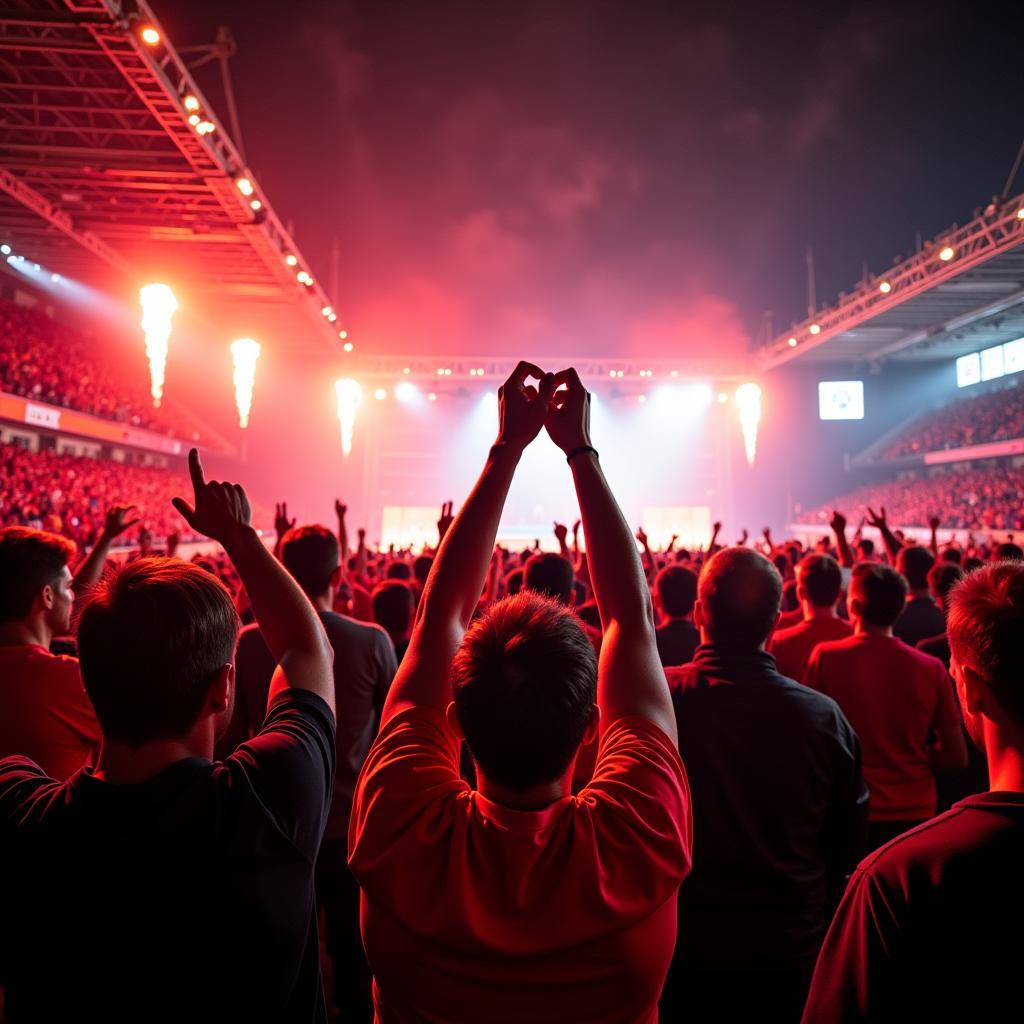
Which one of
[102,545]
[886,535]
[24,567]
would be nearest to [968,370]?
[886,535]

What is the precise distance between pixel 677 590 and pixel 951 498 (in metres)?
31.8

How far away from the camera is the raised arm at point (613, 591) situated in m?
1.44

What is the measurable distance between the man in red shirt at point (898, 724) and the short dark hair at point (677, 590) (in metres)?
0.99

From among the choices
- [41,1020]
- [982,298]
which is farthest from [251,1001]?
[982,298]

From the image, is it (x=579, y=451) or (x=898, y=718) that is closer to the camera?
(x=579, y=451)

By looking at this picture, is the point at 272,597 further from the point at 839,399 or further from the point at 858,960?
the point at 839,399

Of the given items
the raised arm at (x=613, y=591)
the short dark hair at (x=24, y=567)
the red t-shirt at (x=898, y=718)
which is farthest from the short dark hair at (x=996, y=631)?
the short dark hair at (x=24, y=567)

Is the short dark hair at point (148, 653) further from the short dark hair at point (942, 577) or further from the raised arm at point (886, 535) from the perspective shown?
the raised arm at point (886, 535)

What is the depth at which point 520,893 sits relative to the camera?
112 cm

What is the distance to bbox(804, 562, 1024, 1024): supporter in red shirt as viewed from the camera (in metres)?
1.16

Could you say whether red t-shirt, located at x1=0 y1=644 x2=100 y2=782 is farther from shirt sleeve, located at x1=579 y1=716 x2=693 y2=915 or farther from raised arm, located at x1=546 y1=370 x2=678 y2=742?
shirt sleeve, located at x1=579 y1=716 x2=693 y2=915

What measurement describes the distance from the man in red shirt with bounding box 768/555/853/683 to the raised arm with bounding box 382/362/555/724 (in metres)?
2.85

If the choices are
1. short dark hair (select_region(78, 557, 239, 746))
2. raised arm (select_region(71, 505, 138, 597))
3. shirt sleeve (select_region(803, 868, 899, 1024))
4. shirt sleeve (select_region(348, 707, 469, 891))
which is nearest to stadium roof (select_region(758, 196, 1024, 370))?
raised arm (select_region(71, 505, 138, 597))

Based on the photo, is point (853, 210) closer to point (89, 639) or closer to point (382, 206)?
point (382, 206)
